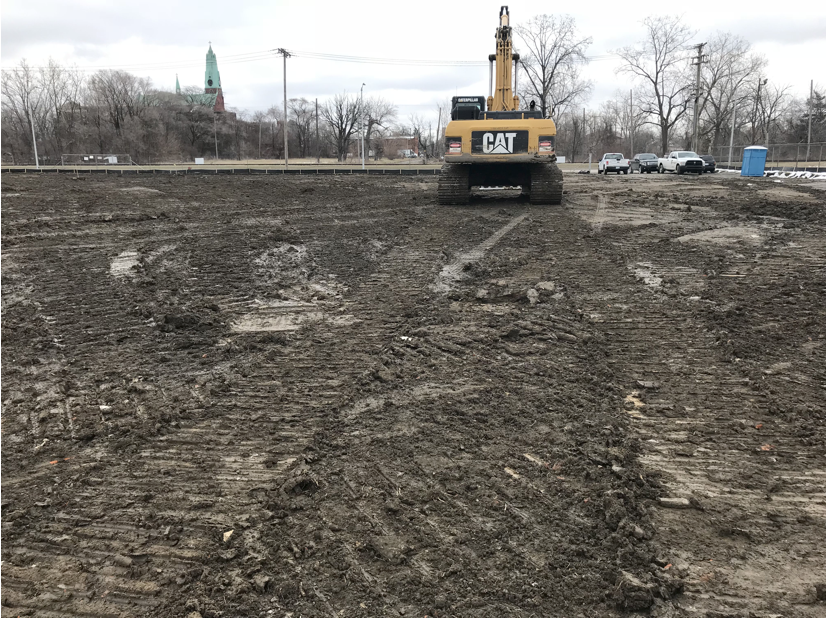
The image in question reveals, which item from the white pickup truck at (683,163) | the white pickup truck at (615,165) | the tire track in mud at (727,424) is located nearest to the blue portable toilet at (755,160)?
the white pickup truck at (683,163)

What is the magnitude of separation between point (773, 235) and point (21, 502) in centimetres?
1197

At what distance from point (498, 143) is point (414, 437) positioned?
12.0m

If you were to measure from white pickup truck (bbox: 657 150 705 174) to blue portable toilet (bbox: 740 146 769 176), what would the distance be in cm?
552

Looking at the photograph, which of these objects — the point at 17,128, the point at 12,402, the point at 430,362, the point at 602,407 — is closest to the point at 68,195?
the point at 12,402

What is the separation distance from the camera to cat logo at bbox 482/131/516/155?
1476 centimetres

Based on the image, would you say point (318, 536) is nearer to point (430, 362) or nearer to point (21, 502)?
point (21, 502)

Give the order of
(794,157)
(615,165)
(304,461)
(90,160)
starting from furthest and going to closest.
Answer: (90,160) < (794,157) < (615,165) < (304,461)

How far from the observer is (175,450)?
3.94 metres

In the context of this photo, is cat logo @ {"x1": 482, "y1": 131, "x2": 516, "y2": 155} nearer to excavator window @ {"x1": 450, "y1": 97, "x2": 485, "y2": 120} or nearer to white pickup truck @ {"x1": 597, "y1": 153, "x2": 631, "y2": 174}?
excavator window @ {"x1": 450, "y1": 97, "x2": 485, "y2": 120}

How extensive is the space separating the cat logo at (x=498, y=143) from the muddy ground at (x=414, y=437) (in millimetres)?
6598

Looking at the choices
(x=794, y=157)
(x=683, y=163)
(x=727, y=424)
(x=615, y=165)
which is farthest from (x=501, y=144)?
(x=794, y=157)

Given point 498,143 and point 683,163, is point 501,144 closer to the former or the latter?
point 498,143

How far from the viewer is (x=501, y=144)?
48.5ft

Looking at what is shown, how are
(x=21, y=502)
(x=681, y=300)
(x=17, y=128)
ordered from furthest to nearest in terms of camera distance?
1. (x=17, y=128)
2. (x=681, y=300)
3. (x=21, y=502)
